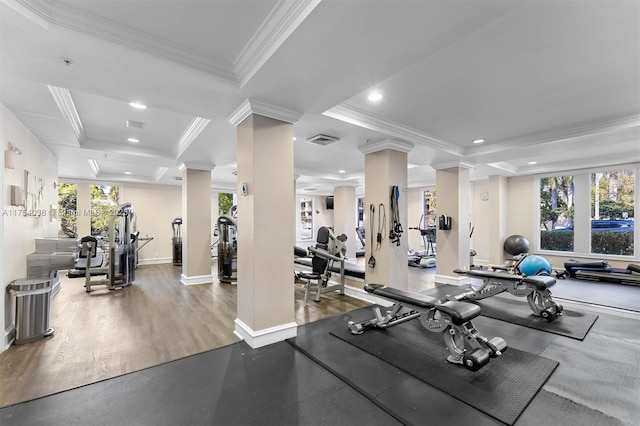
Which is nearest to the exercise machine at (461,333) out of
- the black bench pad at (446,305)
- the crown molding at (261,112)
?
the black bench pad at (446,305)

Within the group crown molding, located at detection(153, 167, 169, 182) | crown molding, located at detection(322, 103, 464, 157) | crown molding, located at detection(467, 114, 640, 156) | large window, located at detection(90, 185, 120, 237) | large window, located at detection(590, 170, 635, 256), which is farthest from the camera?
large window, located at detection(90, 185, 120, 237)

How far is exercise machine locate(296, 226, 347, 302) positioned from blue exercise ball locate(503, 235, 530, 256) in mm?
5185

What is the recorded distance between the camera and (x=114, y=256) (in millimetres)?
5562

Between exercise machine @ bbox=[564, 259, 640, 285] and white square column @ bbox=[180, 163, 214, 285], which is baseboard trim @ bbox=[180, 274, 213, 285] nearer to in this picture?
white square column @ bbox=[180, 163, 214, 285]

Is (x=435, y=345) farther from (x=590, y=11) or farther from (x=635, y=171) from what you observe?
(x=635, y=171)

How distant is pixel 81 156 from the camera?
17.6ft

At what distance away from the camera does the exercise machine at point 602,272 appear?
18.4 feet

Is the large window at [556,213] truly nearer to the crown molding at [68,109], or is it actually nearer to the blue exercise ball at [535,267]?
the blue exercise ball at [535,267]

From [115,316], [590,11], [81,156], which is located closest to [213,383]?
[115,316]

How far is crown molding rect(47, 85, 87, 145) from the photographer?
2928mm

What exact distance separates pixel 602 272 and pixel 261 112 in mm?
7727

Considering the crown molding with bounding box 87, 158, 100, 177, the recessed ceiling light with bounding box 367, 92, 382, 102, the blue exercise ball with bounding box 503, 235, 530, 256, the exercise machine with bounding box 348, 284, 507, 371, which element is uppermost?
the recessed ceiling light with bounding box 367, 92, 382, 102

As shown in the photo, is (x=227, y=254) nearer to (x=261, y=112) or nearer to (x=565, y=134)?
(x=261, y=112)

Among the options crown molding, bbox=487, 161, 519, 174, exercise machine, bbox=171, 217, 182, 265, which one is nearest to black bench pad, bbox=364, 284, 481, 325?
crown molding, bbox=487, 161, 519, 174
